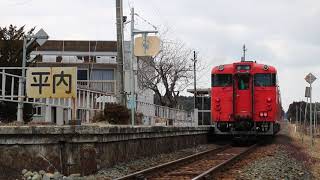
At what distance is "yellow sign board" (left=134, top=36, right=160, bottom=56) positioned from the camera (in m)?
17.4

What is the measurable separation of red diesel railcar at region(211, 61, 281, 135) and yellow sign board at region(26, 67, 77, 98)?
13282 mm

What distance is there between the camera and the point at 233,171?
509 inches

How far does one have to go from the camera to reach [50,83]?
11328 millimetres

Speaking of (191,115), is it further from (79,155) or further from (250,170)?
(79,155)

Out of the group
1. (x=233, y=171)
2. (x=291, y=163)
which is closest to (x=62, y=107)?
(x=233, y=171)

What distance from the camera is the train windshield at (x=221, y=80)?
2384 cm

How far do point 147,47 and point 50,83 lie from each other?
6.55m

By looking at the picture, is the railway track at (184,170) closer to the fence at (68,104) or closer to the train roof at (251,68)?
the fence at (68,104)

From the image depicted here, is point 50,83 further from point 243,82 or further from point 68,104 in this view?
point 243,82

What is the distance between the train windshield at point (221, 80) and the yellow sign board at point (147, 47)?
7091 mm

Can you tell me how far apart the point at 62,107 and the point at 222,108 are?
12333 mm

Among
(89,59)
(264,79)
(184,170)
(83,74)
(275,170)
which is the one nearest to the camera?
(275,170)

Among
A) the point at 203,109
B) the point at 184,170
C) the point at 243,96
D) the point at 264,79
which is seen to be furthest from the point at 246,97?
the point at 203,109

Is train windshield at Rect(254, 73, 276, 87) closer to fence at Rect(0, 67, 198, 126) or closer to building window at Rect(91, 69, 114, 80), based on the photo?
fence at Rect(0, 67, 198, 126)
